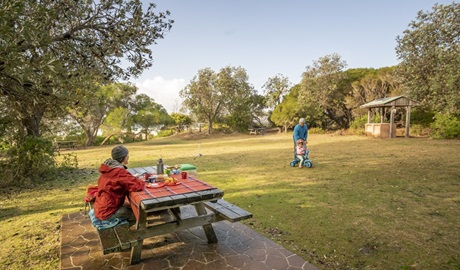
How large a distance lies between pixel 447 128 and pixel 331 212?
56.3ft

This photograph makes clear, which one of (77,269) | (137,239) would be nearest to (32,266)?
(77,269)

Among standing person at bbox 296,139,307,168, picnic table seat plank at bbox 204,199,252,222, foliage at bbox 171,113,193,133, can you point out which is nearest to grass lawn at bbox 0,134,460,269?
standing person at bbox 296,139,307,168

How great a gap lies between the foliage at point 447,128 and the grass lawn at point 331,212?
9771mm

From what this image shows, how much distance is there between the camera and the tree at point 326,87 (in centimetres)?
2714

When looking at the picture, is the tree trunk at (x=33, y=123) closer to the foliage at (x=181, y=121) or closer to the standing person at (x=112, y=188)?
the standing person at (x=112, y=188)

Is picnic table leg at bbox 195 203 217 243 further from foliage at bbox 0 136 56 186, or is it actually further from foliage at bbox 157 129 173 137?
foliage at bbox 157 129 173 137

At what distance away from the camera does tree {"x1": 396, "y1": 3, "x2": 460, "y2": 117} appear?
6.67m

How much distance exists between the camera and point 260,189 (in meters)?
6.77

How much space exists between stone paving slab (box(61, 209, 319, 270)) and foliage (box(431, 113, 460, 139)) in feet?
61.1

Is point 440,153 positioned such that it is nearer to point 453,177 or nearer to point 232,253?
point 453,177

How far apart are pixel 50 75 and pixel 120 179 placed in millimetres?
2487

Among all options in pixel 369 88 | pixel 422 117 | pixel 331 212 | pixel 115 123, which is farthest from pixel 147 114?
pixel 331 212

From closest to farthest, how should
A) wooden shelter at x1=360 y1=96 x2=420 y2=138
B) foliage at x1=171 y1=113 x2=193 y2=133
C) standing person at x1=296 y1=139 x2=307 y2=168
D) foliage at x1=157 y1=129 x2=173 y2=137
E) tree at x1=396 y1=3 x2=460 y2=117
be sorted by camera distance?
tree at x1=396 y1=3 x2=460 y2=117, standing person at x1=296 y1=139 x2=307 y2=168, wooden shelter at x1=360 y1=96 x2=420 y2=138, foliage at x1=157 y1=129 x2=173 y2=137, foliage at x1=171 y1=113 x2=193 y2=133

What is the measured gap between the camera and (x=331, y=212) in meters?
4.99
